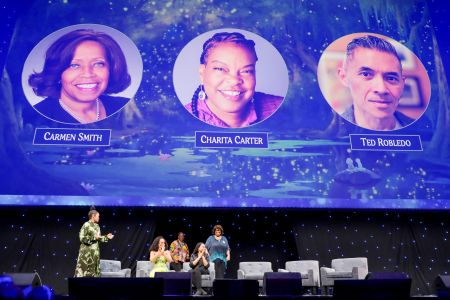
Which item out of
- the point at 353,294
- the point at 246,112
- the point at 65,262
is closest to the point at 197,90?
the point at 246,112

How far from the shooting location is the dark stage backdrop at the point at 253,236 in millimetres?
7105

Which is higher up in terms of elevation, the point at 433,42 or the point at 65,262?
the point at 433,42

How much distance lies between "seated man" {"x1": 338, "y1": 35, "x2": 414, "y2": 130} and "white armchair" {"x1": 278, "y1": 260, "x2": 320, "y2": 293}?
227 centimetres

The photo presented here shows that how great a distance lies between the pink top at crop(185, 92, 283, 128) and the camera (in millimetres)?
6844

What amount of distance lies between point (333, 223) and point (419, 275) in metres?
1.61

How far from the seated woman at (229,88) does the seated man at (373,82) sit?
48.2 inches

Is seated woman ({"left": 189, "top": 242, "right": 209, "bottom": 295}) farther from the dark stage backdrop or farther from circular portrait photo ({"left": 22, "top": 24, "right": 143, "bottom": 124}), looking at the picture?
circular portrait photo ({"left": 22, "top": 24, "right": 143, "bottom": 124})

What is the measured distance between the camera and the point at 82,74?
6.95 meters

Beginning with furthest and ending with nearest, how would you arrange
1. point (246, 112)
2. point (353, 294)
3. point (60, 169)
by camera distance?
point (246, 112) < point (60, 169) < point (353, 294)

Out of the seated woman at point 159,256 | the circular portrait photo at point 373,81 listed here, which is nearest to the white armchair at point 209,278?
the seated woman at point 159,256

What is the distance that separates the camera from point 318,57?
7418 millimetres

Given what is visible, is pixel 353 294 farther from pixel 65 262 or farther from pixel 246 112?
pixel 65 262

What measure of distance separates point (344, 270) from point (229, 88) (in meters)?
3.27

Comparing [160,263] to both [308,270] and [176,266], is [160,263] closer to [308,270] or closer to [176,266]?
[176,266]
